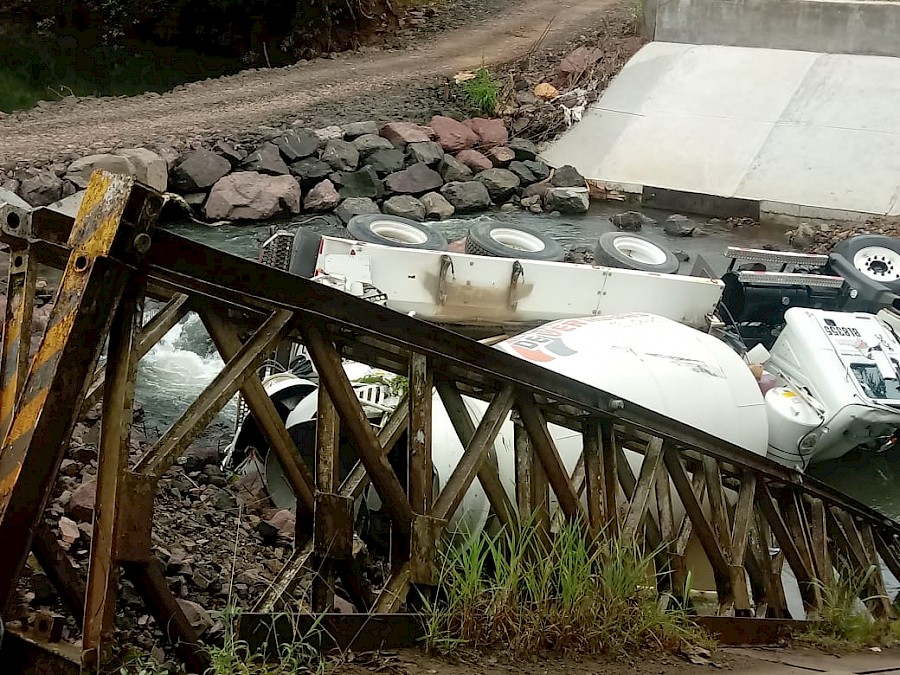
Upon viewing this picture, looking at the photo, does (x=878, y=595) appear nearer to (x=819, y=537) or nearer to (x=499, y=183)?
(x=819, y=537)

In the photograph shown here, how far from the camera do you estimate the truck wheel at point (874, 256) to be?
36.2ft

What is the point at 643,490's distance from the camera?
450 centimetres

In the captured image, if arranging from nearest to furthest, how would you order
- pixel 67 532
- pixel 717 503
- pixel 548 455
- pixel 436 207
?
1. pixel 548 455
2. pixel 67 532
3. pixel 717 503
4. pixel 436 207

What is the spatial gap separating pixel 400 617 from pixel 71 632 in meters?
1.10

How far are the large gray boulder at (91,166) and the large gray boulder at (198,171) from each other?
915mm

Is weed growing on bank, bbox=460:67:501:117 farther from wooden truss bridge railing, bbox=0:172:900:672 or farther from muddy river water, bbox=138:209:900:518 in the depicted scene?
wooden truss bridge railing, bbox=0:172:900:672

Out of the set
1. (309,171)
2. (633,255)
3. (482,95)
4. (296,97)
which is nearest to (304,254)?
(633,255)

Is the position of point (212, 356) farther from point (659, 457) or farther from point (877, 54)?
point (877, 54)

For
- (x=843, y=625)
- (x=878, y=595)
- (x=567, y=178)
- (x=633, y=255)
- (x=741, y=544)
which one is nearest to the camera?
(x=741, y=544)

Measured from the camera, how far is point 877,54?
19.0 metres

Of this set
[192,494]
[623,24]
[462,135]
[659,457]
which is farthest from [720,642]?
[623,24]

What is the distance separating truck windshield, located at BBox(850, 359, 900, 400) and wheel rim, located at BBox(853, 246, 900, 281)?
7.43 ft

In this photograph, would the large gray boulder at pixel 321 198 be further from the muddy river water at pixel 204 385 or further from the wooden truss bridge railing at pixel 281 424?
the wooden truss bridge railing at pixel 281 424

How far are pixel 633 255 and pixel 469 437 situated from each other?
8.07 metres
